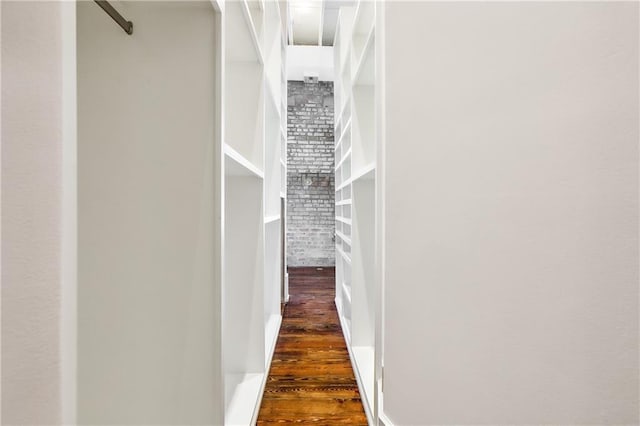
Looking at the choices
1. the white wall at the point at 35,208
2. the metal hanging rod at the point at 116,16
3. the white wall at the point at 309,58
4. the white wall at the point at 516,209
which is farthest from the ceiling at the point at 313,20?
the white wall at the point at 35,208

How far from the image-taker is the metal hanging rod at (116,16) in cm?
97

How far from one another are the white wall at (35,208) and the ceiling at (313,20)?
194 inches

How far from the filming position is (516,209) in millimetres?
783

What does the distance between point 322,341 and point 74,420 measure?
2.52m

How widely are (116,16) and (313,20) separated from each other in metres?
4.82

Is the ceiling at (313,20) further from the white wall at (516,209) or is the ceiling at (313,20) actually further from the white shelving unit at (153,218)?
the white wall at (516,209)

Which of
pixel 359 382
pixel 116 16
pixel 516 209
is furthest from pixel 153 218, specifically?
pixel 359 382

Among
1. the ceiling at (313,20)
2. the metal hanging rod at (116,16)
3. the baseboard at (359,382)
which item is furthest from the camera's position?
the ceiling at (313,20)

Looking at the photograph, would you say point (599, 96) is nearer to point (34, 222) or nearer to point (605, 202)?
point (605, 202)

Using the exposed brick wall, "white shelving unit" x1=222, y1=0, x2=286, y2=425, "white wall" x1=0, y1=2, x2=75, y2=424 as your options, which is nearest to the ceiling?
the exposed brick wall

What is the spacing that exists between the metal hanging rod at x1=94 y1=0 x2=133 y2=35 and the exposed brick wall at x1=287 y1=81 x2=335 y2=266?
566cm

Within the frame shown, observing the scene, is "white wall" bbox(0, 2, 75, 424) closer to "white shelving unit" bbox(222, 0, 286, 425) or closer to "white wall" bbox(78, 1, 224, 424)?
"white wall" bbox(78, 1, 224, 424)

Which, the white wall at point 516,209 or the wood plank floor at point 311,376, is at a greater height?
the white wall at point 516,209

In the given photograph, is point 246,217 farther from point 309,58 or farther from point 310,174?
point 310,174
